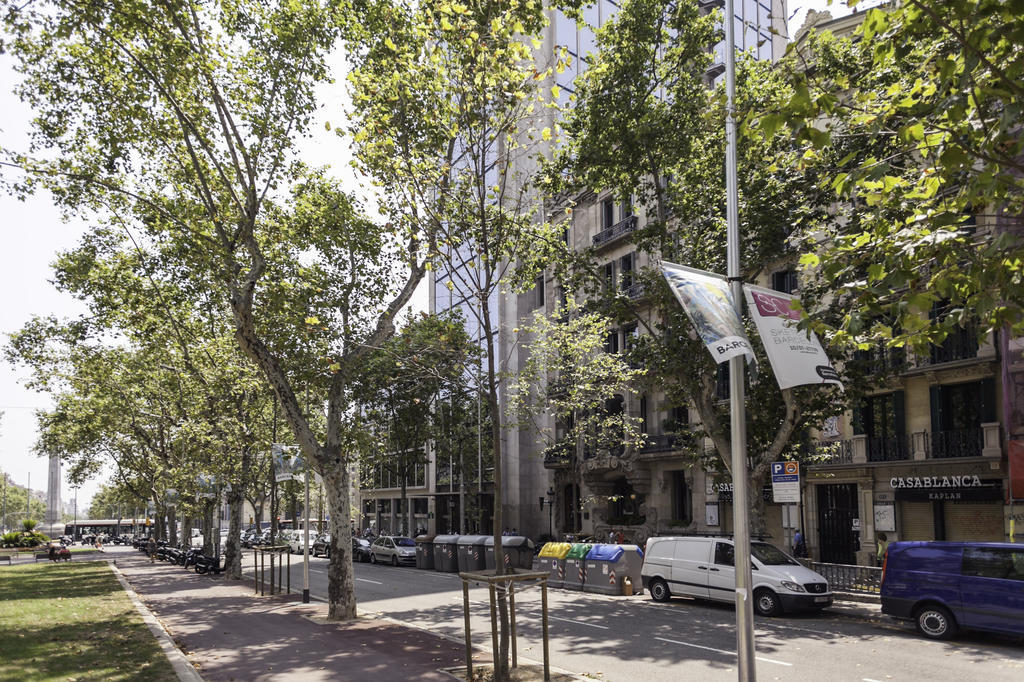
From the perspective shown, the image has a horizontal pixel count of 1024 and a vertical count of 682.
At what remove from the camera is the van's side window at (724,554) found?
18719 millimetres

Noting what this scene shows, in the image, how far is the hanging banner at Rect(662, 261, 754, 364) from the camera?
7641 millimetres

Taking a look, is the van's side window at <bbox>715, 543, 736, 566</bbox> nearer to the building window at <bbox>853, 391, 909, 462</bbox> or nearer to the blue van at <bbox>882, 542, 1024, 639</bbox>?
the blue van at <bbox>882, 542, 1024, 639</bbox>

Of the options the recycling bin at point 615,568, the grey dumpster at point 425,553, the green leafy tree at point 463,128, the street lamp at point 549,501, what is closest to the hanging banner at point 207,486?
the grey dumpster at point 425,553

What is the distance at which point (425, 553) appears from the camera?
35406mm

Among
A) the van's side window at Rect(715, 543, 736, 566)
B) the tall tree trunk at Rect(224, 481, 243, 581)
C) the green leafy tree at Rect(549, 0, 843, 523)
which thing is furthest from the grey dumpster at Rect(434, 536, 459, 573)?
the van's side window at Rect(715, 543, 736, 566)

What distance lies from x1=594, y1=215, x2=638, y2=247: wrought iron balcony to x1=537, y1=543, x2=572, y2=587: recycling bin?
64.7 feet

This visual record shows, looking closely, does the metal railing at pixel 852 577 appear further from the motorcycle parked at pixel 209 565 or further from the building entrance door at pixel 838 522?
the motorcycle parked at pixel 209 565

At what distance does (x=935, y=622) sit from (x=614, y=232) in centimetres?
3049

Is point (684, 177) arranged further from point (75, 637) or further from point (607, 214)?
point (607, 214)

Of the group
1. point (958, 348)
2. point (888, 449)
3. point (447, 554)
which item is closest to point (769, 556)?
point (888, 449)

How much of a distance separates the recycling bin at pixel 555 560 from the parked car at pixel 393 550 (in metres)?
13.2

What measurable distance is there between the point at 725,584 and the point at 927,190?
13.7 m

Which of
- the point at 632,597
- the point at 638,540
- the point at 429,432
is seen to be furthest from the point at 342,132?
the point at 429,432

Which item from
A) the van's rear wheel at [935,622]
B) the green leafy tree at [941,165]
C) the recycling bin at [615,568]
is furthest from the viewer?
the recycling bin at [615,568]
